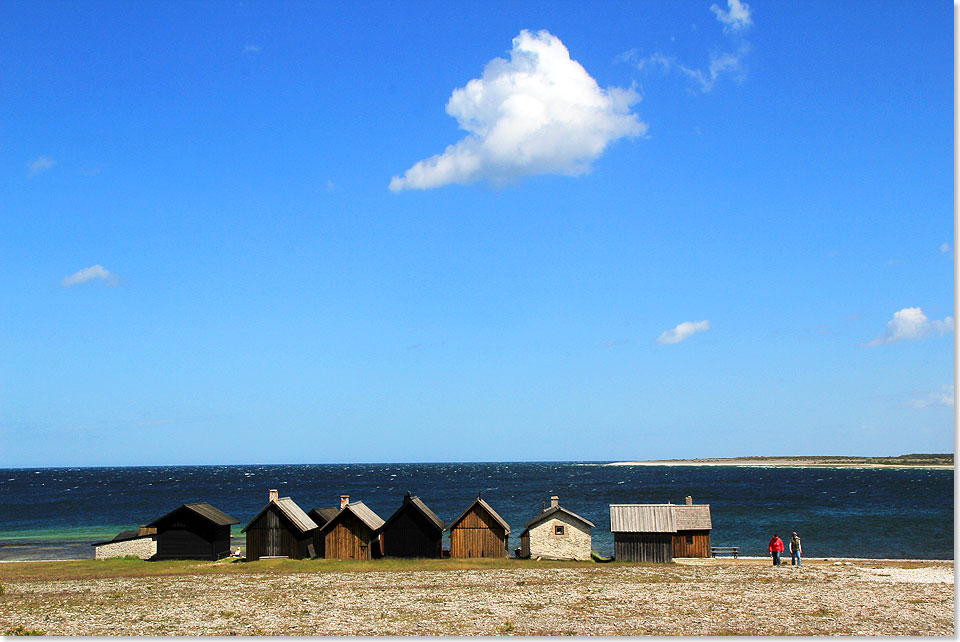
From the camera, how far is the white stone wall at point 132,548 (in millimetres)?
55659

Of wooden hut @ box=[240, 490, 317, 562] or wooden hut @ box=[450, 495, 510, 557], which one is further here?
wooden hut @ box=[240, 490, 317, 562]

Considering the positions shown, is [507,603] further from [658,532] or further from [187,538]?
[187,538]

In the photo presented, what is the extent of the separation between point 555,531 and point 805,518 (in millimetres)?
53606

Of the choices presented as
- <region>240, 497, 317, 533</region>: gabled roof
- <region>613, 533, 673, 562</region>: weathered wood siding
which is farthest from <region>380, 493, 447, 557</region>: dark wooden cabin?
<region>613, 533, 673, 562</region>: weathered wood siding

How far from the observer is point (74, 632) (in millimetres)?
27125

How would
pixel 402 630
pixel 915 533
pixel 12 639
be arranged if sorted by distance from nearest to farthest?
pixel 12 639 < pixel 402 630 < pixel 915 533

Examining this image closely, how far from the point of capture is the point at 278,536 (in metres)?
51.3

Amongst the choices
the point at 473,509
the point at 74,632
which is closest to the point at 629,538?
the point at 473,509

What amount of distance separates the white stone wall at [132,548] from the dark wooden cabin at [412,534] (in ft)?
57.0

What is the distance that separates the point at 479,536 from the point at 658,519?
10916 mm

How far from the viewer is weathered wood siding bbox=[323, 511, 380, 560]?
165 feet

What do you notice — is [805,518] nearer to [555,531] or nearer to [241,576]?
[555,531]

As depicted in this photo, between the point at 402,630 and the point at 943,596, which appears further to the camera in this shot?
the point at 943,596

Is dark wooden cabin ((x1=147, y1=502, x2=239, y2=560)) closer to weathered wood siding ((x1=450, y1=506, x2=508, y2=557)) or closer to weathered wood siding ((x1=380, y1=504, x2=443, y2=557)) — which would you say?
weathered wood siding ((x1=380, y1=504, x2=443, y2=557))
